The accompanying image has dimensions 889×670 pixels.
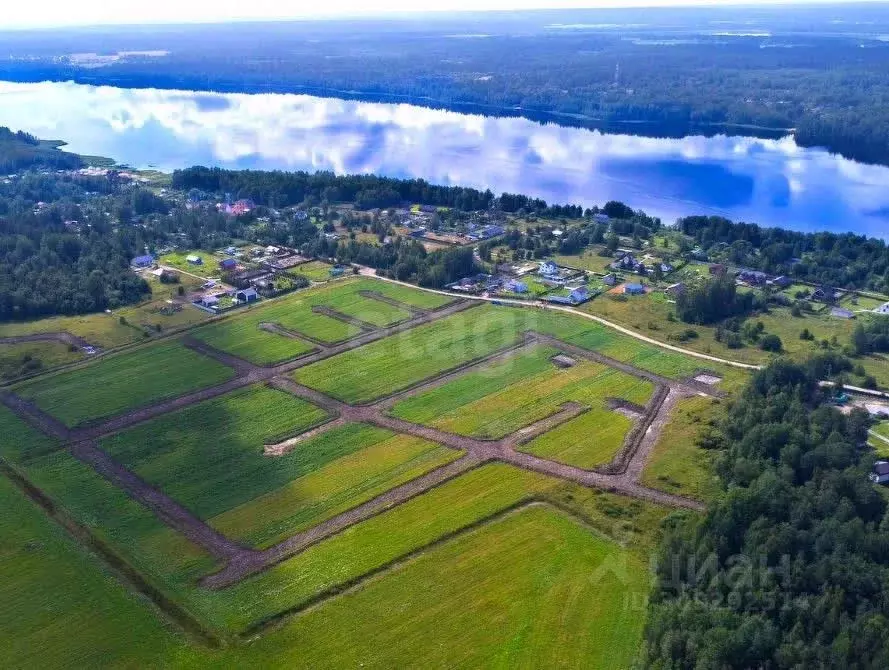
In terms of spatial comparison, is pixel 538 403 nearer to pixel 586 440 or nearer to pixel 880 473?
pixel 586 440

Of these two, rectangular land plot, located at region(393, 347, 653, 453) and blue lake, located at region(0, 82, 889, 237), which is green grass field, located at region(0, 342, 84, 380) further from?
blue lake, located at region(0, 82, 889, 237)

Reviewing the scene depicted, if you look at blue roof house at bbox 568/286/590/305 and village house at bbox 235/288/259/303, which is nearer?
blue roof house at bbox 568/286/590/305

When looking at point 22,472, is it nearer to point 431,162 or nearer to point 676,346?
point 676,346

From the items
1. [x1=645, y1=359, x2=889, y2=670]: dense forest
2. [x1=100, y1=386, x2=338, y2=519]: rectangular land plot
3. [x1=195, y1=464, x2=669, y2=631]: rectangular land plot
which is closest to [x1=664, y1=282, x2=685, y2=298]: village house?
[x1=645, y1=359, x2=889, y2=670]: dense forest

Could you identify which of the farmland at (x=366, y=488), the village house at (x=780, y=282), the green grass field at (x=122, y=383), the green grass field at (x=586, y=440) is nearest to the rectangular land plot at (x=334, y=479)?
the farmland at (x=366, y=488)

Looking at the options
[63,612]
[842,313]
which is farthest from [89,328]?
[842,313]

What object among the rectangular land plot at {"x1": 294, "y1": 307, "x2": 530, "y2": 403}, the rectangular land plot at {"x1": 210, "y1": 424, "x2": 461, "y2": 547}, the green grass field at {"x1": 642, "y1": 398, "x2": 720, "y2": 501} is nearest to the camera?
the rectangular land plot at {"x1": 210, "y1": 424, "x2": 461, "y2": 547}

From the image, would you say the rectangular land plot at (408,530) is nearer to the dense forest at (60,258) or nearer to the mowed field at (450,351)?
the mowed field at (450,351)
